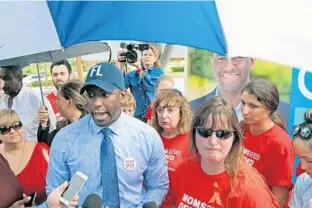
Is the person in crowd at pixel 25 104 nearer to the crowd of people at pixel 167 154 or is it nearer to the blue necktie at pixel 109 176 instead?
the crowd of people at pixel 167 154

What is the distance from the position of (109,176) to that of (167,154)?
0.85 meters

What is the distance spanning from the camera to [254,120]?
3.32 m

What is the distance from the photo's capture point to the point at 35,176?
363cm

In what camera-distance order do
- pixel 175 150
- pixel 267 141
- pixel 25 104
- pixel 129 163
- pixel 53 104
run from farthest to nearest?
pixel 53 104 → pixel 25 104 → pixel 175 150 → pixel 267 141 → pixel 129 163

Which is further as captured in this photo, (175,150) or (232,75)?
(232,75)

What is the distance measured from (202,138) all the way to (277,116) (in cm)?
125

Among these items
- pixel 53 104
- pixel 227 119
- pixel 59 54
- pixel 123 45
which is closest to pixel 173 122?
pixel 227 119

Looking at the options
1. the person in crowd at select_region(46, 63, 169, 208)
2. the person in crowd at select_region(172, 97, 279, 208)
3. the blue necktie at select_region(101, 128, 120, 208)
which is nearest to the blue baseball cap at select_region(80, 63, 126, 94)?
the person in crowd at select_region(46, 63, 169, 208)

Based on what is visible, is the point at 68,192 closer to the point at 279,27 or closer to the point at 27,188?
the point at 279,27

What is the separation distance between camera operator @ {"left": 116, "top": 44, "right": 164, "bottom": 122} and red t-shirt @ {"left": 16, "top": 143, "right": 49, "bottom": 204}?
2150 mm

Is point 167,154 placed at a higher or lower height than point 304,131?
lower

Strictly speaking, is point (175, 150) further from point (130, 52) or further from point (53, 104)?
point (130, 52)

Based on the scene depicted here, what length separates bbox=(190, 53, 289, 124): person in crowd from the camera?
4.86 metres

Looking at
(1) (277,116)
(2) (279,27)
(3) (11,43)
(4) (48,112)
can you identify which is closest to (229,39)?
(2) (279,27)
